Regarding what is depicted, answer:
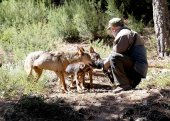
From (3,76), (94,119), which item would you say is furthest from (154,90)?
(3,76)

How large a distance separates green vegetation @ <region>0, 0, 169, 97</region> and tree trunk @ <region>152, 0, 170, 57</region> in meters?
1.44

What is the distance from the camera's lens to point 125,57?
7.44 metres

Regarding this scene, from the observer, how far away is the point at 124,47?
24.1 feet

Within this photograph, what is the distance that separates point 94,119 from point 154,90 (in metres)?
1.61

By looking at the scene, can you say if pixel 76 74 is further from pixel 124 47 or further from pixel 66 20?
pixel 66 20

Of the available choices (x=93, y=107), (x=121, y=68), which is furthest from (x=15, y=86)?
(x=121, y=68)

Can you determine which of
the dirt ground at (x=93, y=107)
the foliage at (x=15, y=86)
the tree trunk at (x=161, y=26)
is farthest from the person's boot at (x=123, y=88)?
the tree trunk at (x=161, y=26)

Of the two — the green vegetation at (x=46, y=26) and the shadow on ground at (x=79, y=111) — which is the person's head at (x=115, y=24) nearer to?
the shadow on ground at (x=79, y=111)

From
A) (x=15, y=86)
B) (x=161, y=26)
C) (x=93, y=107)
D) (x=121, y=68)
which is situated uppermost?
(x=161, y=26)

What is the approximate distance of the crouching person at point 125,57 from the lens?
7352mm

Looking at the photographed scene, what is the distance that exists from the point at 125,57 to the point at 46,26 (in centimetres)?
607

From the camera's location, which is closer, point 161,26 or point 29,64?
point 29,64

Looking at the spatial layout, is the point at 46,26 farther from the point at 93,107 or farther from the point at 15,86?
the point at 93,107

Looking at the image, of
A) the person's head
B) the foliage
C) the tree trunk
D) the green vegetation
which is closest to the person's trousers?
the person's head
